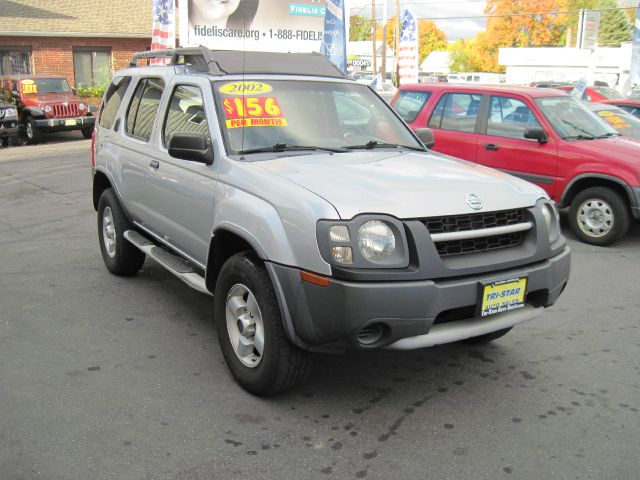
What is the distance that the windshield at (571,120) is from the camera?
8.30m

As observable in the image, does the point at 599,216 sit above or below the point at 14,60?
below

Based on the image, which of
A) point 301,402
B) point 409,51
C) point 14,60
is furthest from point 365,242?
point 14,60

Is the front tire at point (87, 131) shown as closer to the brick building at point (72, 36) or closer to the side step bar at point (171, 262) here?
the brick building at point (72, 36)

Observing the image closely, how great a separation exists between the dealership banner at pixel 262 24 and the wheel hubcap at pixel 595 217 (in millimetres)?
6937

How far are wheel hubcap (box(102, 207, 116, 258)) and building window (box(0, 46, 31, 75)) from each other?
23789mm

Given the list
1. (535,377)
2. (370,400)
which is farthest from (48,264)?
(535,377)

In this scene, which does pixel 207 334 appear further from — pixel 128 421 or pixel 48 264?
pixel 48 264

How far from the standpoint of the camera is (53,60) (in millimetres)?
27750

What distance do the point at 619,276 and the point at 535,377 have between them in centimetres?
297

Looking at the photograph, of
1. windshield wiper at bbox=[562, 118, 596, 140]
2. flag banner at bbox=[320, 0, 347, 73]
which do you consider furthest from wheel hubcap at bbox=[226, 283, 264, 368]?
flag banner at bbox=[320, 0, 347, 73]

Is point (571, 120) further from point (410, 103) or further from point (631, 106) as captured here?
point (631, 106)

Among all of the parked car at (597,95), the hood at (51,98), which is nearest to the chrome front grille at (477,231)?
the parked car at (597,95)

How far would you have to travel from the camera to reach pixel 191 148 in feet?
13.7

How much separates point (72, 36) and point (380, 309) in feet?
92.1
